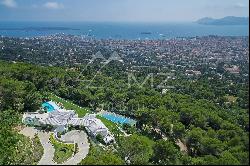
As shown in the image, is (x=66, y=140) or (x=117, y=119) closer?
(x=66, y=140)

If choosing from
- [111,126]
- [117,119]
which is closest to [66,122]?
[111,126]

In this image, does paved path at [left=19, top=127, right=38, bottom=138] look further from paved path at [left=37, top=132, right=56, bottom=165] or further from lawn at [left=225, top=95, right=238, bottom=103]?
lawn at [left=225, top=95, right=238, bottom=103]

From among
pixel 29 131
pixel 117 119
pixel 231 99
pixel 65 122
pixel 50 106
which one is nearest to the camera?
pixel 29 131

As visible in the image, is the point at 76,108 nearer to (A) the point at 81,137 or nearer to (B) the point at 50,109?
(B) the point at 50,109

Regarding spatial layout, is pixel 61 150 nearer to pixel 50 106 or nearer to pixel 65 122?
pixel 65 122

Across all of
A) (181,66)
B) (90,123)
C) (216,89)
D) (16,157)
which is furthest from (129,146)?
(181,66)

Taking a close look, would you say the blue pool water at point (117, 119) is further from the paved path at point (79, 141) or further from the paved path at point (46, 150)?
the paved path at point (46, 150)

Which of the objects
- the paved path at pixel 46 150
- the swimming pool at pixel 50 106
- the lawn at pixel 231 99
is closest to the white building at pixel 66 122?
the paved path at pixel 46 150

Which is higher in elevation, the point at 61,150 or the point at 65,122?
the point at 65,122
